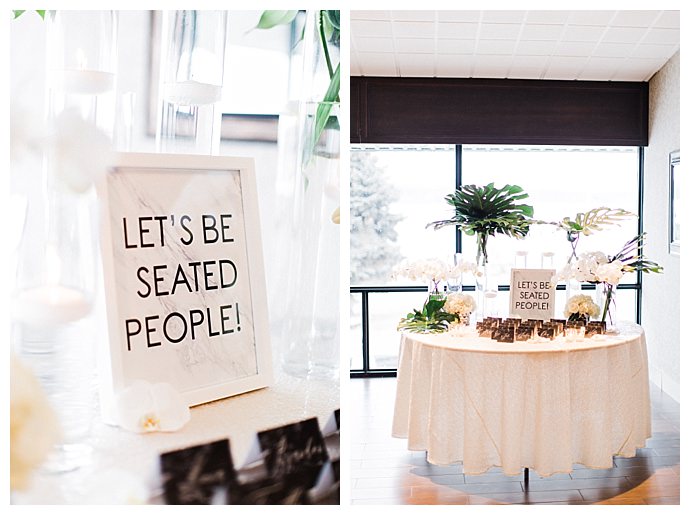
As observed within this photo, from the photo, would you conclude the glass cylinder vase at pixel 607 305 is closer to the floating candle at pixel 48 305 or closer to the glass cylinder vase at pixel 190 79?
the glass cylinder vase at pixel 190 79

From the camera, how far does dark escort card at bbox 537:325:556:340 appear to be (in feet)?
8.78

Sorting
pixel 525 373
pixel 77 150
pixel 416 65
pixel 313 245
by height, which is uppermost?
pixel 416 65

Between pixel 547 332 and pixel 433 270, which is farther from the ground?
pixel 433 270

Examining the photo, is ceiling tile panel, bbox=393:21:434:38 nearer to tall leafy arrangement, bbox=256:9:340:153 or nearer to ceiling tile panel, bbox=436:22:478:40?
ceiling tile panel, bbox=436:22:478:40

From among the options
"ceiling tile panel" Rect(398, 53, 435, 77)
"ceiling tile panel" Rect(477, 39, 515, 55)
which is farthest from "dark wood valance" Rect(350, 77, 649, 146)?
"ceiling tile panel" Rect(477, 39, 515, 55)

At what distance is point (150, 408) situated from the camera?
0.96 metres

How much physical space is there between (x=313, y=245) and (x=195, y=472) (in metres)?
0.42

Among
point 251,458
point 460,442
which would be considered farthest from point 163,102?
point 460,442

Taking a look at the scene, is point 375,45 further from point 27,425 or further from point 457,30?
point 27,425

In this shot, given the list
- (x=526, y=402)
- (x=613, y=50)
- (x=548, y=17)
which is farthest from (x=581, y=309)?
(x=613, y=50)

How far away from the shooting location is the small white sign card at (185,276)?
950 millimetres

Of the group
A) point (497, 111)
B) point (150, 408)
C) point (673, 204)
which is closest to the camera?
point (150, 408)

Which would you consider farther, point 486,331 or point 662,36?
point 662,36

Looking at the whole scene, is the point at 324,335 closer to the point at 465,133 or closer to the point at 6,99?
the point at 6,99
